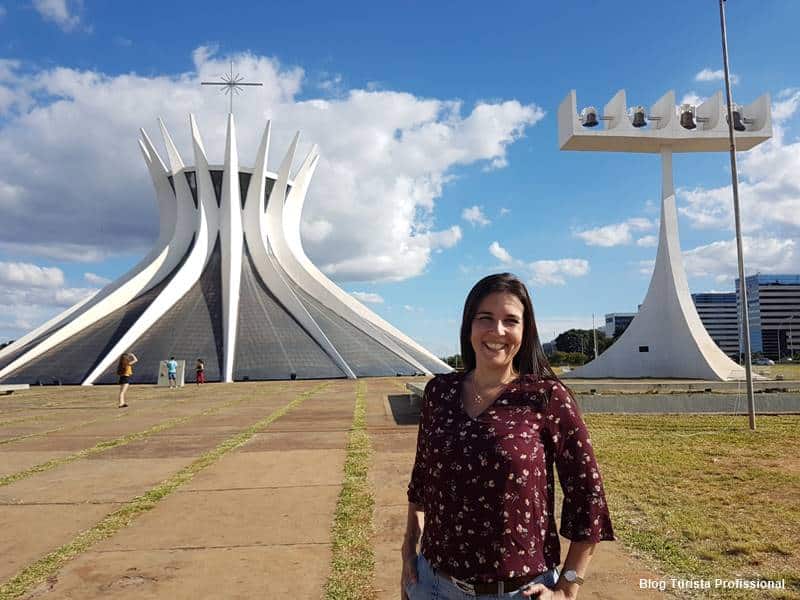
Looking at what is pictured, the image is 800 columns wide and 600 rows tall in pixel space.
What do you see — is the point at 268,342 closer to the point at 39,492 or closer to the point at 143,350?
the point at 143,350

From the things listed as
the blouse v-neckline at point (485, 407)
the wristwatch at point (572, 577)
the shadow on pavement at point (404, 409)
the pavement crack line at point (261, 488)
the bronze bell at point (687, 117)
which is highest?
the bronze bell at point (687, 117)

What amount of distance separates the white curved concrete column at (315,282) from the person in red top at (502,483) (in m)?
24.3

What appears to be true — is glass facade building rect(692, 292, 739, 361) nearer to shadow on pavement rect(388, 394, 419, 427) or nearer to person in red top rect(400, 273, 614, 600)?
shadow on pavement rect(388, 394, 419, 427)

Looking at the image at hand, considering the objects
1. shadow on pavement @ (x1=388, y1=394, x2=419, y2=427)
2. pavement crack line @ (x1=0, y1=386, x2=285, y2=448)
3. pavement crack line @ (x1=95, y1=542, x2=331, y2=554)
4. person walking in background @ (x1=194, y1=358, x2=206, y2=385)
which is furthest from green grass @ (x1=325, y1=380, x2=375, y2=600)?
person walking in background @ (x1=194, y1=358, x2=206, y2=385)

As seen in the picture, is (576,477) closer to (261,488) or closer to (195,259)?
(261,488)

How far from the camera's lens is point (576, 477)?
173 centimetres

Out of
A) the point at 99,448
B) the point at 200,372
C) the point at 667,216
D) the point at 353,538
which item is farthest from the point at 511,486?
the point at 667,216

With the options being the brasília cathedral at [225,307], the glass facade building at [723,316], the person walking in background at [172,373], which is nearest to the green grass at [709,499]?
the person walking in background at [172,373]

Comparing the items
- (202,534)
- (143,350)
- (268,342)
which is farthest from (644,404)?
(143,350)

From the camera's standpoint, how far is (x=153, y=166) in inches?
1169

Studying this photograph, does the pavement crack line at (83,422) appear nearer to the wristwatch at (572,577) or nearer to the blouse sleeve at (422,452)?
the blouse sleeve at (422,452)

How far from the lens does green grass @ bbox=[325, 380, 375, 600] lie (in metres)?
3.04

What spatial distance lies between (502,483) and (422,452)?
1.16 feet

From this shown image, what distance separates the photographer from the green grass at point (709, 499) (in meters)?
3.27
